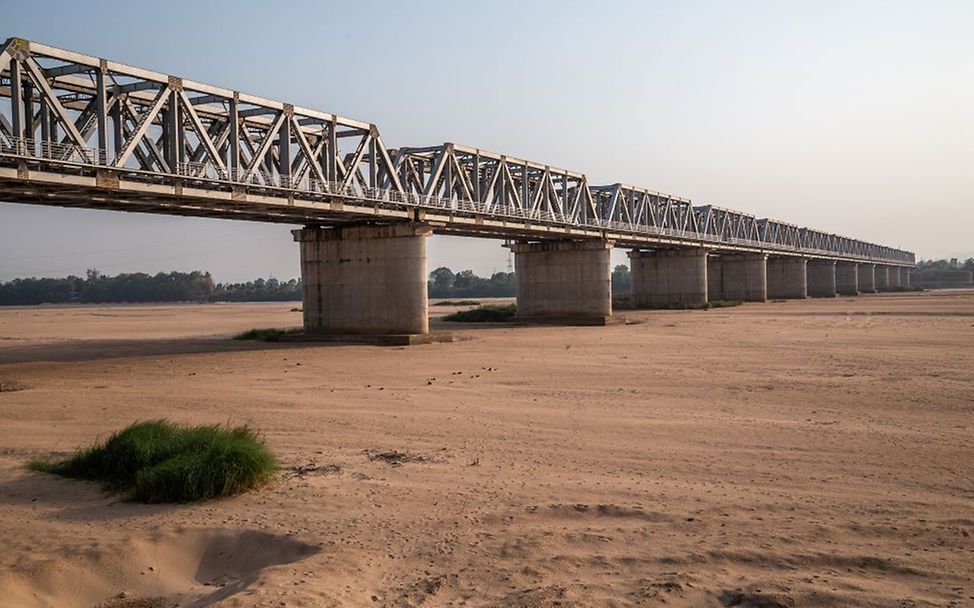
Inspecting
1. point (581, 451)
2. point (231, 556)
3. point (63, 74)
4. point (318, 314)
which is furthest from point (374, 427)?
point (318, 314)

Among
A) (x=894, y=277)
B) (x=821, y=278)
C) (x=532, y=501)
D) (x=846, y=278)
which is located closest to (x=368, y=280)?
(x=532, y=501)

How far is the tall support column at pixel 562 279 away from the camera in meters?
52.2

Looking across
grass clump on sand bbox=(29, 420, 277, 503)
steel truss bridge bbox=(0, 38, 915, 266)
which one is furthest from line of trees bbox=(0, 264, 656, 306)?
grass clump on sand bbox=(29, 420, 277, 503)

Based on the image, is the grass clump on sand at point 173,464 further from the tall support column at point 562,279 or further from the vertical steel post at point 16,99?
the tall support column at point 562,279

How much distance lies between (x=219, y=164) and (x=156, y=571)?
22300 mm

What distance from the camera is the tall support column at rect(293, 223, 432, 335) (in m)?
34.8

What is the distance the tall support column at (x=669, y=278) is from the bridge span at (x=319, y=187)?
313 inches

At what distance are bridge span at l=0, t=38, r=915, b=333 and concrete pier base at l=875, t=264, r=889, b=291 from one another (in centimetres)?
11998

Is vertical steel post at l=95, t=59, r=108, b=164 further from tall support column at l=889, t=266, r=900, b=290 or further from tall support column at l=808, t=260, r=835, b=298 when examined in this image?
tall support column at l=889, t=266, r=900, b=290

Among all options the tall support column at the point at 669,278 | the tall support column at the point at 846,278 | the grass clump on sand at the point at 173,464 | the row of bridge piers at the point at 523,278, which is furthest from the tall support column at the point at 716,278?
the grass clump on sand at the point at 173,464

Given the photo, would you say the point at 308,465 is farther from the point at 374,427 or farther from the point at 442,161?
the point at 442,161

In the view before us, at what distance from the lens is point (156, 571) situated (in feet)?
22.2

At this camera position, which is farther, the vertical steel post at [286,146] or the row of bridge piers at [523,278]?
the row of bridge piers at [523,278]

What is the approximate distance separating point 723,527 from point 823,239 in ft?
470
